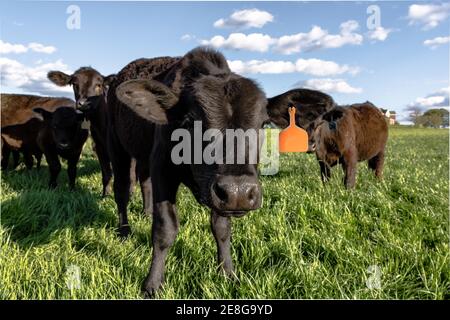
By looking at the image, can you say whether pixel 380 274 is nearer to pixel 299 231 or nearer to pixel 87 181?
pixel 299 231

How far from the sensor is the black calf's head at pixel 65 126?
23.8ft

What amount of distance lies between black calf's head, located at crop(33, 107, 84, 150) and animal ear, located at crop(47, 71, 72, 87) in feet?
2.65

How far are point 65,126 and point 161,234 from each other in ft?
17.1

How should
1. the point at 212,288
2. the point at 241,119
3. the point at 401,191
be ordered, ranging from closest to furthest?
the point at 241,119
the point at 212,288
the point at 401,191

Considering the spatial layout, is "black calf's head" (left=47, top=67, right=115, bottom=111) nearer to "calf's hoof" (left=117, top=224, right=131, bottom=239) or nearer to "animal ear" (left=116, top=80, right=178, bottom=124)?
"calf's hoof" (left=117, top=224, right=131, bottom=239)

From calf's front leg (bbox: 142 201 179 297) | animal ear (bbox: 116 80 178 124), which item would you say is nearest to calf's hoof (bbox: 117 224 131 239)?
calf's front leg (bbox: 142 201 179 297)

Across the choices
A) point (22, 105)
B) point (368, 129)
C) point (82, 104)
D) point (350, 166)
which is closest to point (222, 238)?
point (350, 166)

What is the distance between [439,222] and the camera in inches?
159

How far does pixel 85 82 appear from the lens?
7.88m

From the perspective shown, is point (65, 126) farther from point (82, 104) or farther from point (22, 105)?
point (22, 105)
